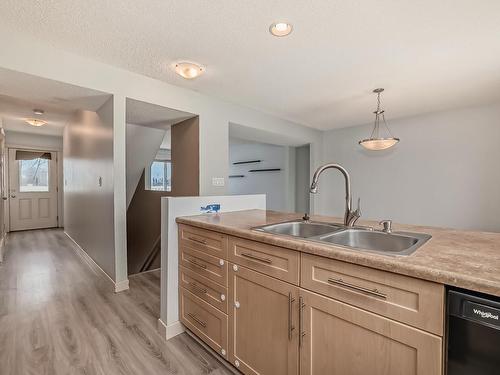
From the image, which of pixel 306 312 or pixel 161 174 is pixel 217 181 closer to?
pixel 306 312

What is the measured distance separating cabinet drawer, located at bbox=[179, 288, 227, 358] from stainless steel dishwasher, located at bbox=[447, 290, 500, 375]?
3.63ft

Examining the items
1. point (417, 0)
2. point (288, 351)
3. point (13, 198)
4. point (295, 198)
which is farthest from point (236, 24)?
point (13, 198)

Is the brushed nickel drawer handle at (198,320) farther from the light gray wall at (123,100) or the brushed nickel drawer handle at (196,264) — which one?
the light gray wall at (123,100)

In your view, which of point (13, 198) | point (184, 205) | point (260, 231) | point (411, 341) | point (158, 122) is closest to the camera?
point (411, 341)

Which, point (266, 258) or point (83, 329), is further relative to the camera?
point (83, 329)

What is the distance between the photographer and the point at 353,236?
4.93ft

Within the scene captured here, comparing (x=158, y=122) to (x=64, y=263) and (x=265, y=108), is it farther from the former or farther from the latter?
(x=64, y=263)

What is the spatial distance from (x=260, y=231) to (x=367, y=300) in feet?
1.98

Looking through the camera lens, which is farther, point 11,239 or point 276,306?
point 11,239

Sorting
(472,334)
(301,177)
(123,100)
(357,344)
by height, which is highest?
(123,100)

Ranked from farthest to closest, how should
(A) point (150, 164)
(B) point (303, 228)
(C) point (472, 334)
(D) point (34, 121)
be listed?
(A) point (150, 164) → (D) point (34, 121) → (B) point (303, 228) → (C) point (472, 334)

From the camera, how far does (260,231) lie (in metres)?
1.38

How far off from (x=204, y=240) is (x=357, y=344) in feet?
3.37

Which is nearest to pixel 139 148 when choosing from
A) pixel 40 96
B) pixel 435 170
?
pixel 40 96
